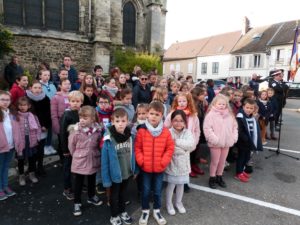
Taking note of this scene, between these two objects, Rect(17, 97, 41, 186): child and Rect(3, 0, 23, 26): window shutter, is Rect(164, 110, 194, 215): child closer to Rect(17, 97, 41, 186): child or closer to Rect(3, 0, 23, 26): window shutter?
Rect(17, 97, 41, 186): child

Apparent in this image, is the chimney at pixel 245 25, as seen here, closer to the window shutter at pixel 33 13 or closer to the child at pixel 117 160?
the window shutter at pixel 33 13

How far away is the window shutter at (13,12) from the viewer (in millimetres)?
12914

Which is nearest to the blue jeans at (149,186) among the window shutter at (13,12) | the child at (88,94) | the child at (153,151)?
the child at (153,151)

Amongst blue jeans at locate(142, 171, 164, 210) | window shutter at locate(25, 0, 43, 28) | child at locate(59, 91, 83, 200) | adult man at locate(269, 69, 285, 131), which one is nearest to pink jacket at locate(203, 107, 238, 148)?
blue jeans at locate(142, 171, 164, 210)

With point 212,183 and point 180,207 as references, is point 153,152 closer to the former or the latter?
point 180,207

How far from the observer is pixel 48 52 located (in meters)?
14.1

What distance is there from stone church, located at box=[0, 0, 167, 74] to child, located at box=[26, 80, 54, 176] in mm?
9742

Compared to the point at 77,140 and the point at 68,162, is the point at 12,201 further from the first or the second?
the point at 77,140

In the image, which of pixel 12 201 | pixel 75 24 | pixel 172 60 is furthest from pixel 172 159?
pixel 172 60

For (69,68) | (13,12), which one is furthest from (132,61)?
(69,68)

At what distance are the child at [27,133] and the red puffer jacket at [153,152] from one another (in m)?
2.04

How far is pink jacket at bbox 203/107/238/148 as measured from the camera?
4.17m

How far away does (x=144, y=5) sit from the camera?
1747cm

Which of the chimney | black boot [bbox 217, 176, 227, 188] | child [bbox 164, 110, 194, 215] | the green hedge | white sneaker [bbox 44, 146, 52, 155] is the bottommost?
black boot [bbox 217, 176, 227, 188]
